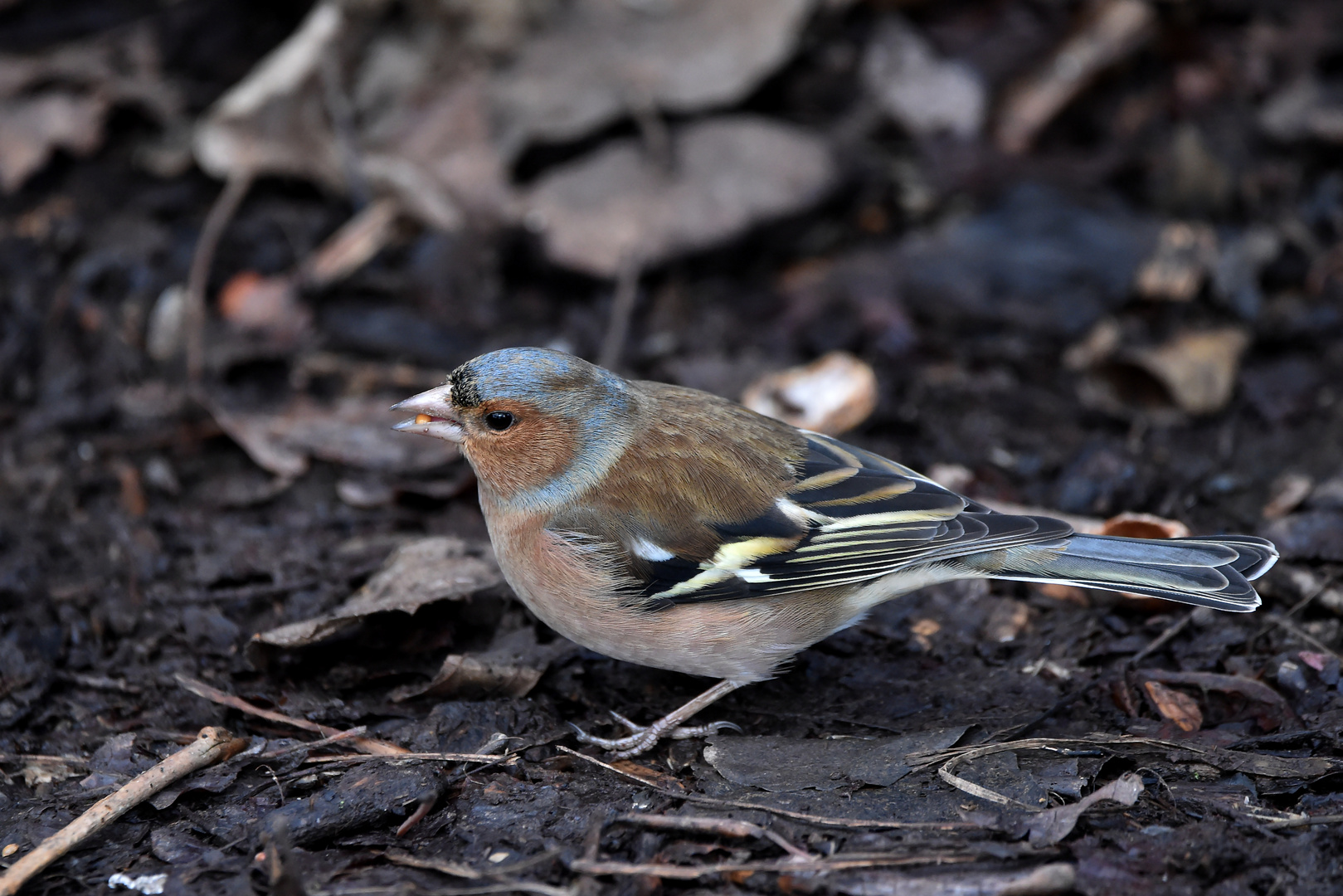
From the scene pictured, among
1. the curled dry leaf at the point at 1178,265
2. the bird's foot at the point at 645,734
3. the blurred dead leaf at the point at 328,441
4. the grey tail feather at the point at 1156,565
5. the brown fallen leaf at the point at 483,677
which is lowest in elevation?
the bird's foot at the point at 645,734

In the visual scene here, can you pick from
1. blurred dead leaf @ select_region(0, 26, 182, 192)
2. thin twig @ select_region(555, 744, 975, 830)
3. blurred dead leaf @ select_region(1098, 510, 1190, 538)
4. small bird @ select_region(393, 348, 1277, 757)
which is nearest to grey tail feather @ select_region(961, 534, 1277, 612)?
small bird @ select_region(393, 348, 1277, 757)

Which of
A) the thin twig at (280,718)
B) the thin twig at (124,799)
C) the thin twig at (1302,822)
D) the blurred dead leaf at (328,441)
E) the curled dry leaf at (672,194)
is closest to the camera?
the thin twig at (124,799)

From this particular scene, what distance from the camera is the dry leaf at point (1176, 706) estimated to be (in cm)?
348

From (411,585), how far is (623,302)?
2.04 metres

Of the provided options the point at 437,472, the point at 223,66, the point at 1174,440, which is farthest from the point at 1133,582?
the point at 223,66

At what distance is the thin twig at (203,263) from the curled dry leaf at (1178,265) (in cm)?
434

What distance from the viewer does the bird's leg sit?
11.5 feet

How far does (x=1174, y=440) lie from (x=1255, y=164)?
205 centimetres

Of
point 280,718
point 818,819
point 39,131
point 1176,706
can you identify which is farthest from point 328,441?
point 1176,706

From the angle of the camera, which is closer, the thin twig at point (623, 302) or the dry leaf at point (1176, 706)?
the dry leaf at point (1176, 706)

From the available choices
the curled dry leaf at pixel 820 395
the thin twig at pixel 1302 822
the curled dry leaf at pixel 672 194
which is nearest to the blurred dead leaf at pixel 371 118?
the curled dry leaf at pixel 672 194

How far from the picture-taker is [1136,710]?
140 inches

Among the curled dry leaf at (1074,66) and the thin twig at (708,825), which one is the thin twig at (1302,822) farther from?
the curled dry leaf at (1074,66)

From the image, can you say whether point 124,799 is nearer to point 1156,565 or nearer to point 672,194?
point 1156,565
